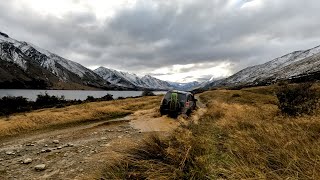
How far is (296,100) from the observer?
666 inches

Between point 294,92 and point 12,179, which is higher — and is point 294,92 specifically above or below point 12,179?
above

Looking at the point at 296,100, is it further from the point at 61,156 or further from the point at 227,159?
the point at 227,159

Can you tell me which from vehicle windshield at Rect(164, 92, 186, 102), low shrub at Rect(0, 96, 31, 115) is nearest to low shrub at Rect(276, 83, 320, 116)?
vehicle windshield at Rect(164, 92, 186, 102)

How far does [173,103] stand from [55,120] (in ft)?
28.3

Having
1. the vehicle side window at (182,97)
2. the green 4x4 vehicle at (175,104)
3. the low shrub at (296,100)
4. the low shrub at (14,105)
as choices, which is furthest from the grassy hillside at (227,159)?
the low shrub at (14,105)

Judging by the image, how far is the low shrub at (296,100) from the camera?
14.7 metres

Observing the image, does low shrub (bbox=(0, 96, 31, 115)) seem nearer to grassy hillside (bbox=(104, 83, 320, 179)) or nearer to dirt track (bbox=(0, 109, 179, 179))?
dirt track (bbox=(0, 109, 179, 179))

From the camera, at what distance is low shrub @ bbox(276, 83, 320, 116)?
14719 mm

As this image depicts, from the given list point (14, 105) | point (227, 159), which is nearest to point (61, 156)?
point (227, 159)

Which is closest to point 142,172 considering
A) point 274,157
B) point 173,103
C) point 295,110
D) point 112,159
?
point 112,159

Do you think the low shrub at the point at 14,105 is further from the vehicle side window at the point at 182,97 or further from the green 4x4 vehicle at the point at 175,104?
the vehicle side window at the point at 182,97

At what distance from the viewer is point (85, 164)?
9.57 m

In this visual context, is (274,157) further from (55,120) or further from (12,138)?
(55,120)

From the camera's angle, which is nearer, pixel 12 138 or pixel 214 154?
pixel 214 154
